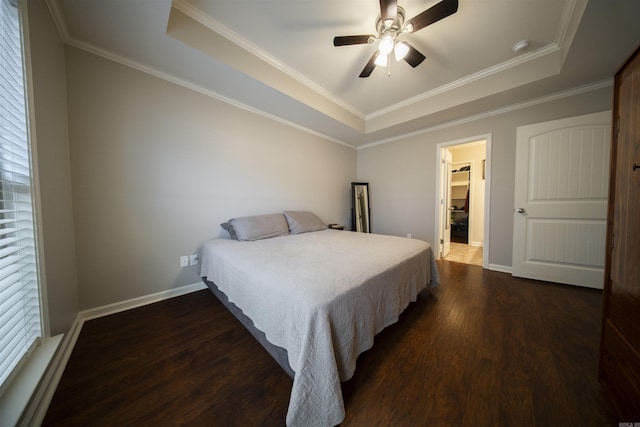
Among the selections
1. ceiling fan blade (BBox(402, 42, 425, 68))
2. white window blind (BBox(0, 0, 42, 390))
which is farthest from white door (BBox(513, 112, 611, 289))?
white window blind (BBox(0, 0, 42, 390))

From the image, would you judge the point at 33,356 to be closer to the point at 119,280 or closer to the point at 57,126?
the point at 119,280

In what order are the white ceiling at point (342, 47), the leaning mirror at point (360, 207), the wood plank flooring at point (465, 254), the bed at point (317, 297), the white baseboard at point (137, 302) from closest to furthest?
1. the bed at point (317, 297)
2. the white ceiling at point (342, 47)
3. the white baseboard at point (137, 302)
4. the wood plank flooring at point (465, 254)
5. the leaning mirror at point (360, 207)

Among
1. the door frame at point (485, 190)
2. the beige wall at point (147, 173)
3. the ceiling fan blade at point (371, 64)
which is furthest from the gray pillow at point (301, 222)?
the door frame at point (485, 190)

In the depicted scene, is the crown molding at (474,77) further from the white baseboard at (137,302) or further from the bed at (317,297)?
the white baseboard at (137,302)

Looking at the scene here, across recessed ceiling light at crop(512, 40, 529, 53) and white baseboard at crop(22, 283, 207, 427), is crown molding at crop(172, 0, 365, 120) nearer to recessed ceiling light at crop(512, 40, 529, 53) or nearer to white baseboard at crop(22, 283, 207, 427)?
recessed ceiling light at crop(512, 40, 529, 53)

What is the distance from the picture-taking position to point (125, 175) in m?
1.86

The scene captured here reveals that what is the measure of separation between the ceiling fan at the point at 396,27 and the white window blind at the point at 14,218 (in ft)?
6.30

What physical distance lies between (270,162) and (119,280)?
2.14 metres

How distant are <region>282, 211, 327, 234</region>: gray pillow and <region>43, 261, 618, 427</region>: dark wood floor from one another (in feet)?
4.42

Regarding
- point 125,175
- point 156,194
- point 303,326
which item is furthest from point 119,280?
point 303,326

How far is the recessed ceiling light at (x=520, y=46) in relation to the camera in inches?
75.5

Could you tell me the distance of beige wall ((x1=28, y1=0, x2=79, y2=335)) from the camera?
115 centimetres

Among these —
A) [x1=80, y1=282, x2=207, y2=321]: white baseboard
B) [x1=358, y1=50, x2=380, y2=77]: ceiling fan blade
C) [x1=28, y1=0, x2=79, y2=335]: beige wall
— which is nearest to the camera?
[x1=28, y1=0, x2=79, y2=335]: beige wall

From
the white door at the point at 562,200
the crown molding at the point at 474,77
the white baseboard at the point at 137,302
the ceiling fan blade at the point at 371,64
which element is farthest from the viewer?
the white door at the point at 562,200
